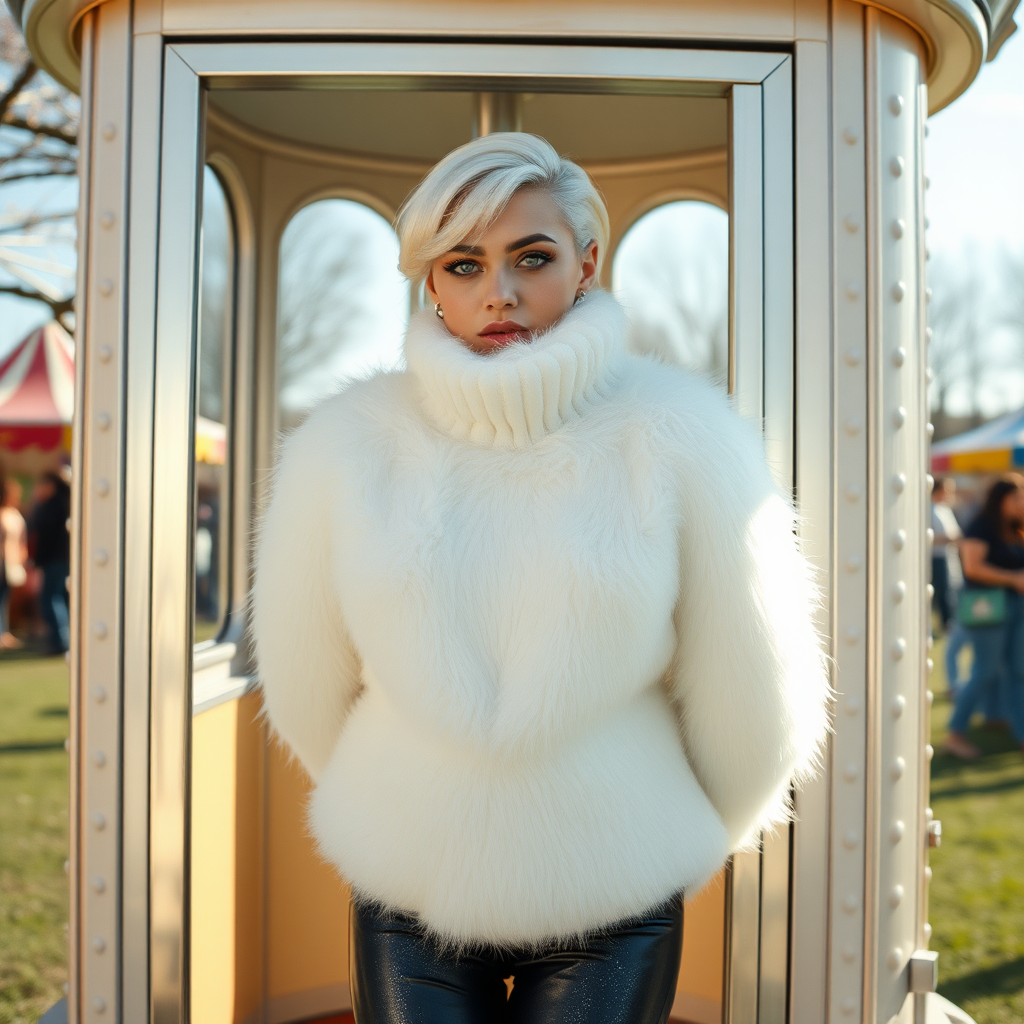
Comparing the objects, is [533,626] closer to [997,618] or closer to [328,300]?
[328,300]

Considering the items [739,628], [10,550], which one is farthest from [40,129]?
[739,628]

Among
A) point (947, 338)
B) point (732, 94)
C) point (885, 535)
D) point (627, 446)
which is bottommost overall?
point (885, 535)

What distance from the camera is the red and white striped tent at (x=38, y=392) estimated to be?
31.0 feet

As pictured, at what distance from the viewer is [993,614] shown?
6.71 m

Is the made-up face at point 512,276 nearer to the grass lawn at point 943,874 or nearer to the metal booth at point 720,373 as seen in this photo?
the metal booth at point 720,373

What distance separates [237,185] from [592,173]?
1.13 m

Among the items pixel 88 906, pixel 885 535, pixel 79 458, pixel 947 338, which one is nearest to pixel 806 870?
pixel 885 535

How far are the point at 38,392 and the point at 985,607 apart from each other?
27.5 ft

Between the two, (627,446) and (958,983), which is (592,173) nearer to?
(627,446)

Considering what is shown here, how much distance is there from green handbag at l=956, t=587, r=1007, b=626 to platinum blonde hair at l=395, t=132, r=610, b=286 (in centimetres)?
595

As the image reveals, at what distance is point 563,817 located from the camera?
4.93ft

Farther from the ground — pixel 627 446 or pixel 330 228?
pixel 330 228

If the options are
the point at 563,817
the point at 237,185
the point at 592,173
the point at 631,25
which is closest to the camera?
the point at 563,817

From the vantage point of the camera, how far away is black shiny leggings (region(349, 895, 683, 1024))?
1.51m
